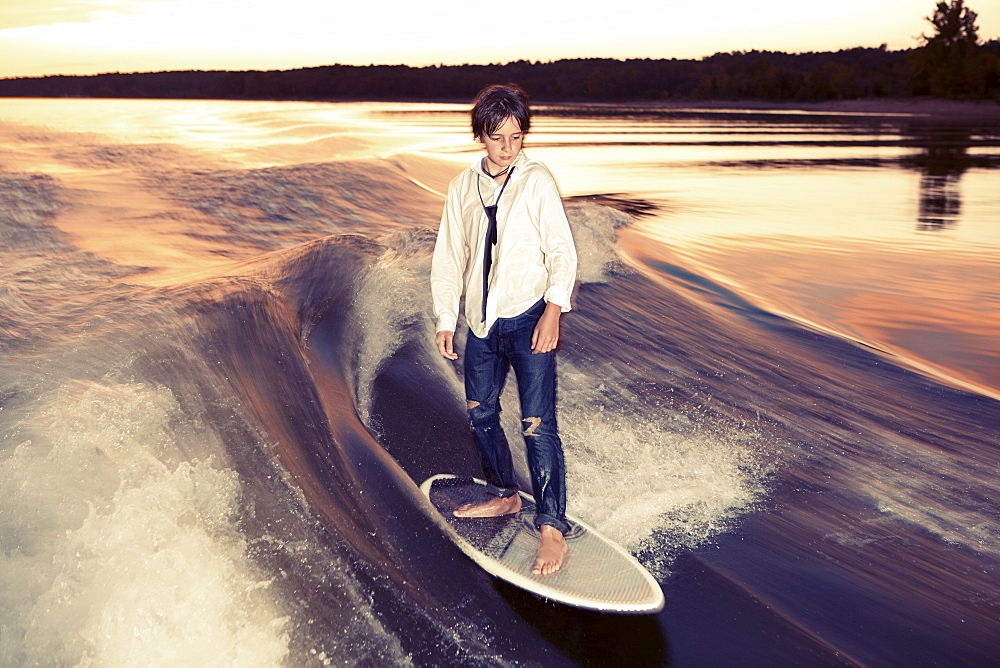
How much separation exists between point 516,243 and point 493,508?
1412 mm

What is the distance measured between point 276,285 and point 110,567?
4.01 meters

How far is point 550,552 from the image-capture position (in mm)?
3262

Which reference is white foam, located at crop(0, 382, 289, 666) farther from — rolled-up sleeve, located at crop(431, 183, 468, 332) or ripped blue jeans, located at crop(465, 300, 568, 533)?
rolled-up sleeve, located at crop(431, 183, 468, 332)

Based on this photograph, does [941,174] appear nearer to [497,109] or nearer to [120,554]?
[497,109]

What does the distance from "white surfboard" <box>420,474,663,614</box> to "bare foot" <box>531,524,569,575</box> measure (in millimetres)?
29

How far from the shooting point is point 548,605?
3.20 m

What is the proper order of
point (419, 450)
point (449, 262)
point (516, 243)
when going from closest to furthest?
1. point (516, 243)
2. point (449, 262)
3. point (419, 450)

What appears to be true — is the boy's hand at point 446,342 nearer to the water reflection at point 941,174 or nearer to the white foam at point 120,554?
the white foam at point 120,554

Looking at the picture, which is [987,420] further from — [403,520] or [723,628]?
[403,520]

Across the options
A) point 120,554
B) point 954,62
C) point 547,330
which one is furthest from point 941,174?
point 954,62

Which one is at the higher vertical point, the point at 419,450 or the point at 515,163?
the point at 515,163

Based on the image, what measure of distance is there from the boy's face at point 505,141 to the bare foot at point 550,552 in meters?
1.67

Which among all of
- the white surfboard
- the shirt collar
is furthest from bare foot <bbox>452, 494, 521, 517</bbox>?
the shirt collar

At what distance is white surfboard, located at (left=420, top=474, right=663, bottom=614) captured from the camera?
306 cm
